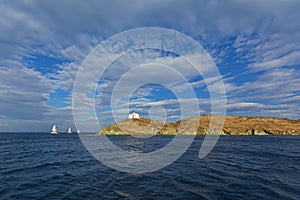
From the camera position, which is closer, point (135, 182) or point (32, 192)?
point (32, 192)

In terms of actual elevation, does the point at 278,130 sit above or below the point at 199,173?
above

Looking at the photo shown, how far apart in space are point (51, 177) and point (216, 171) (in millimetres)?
16609

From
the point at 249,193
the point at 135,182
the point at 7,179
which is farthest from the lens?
the point at 7,179

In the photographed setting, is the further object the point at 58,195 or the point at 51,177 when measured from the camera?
the point at 51,177

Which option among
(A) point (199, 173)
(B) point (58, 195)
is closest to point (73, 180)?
(B) point (58, 195)

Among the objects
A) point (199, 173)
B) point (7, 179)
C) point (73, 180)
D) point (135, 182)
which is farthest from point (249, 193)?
point (7, 179)

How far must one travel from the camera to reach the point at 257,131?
6969 inches

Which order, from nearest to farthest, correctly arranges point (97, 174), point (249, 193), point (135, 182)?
point (249, 193), point (135, 182), point (97, 174)

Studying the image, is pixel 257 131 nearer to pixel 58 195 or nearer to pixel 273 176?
pixel 273 176

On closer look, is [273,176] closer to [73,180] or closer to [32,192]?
[73,180]

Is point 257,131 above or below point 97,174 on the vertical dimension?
above

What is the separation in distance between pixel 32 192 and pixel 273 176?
2063 centimetres

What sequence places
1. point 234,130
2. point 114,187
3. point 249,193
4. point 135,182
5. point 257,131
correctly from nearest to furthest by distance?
point 249,193, point 114,187, point 135,182, point 257,131, point 234,130

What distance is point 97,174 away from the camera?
68.5 ft
